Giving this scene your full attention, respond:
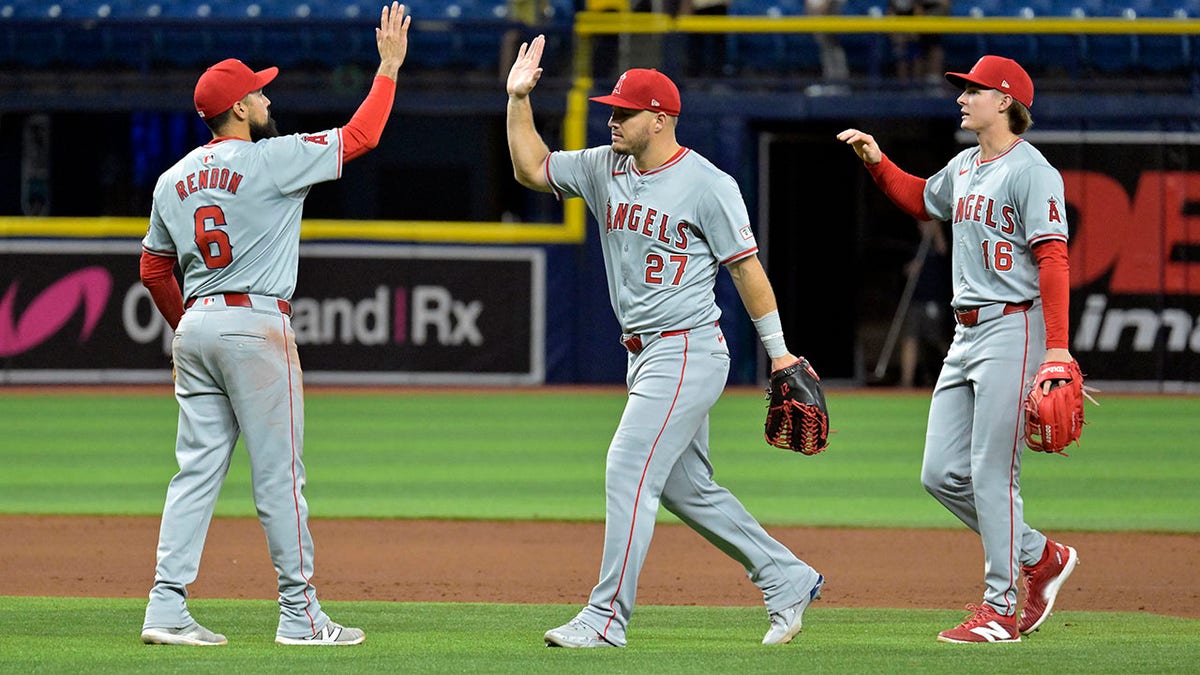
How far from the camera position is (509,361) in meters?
16.6

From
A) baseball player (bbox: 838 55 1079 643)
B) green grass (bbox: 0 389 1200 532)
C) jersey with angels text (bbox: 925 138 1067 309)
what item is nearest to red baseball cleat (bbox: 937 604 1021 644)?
baseball player (bbox: 838 55 1079 643)

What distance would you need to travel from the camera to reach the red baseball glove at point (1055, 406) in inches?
202

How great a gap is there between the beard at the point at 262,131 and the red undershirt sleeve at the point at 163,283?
45 cm

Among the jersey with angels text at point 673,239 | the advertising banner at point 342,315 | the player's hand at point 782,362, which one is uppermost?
the jersey with angels text at point 673,239

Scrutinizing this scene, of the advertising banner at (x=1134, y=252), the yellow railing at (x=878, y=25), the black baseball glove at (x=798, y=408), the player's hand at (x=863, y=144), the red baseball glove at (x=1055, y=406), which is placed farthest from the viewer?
Answer: the advertising banner at (x=1134, y=252)

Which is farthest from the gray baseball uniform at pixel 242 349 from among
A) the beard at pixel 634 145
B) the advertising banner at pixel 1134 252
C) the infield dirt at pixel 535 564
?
the advertising banner at pixel 1134 252

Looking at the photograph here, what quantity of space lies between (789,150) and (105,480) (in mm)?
9170

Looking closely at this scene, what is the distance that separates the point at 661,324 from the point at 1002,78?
1351mm

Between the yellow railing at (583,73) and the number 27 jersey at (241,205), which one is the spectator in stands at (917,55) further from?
the number 27 jersey at (241,205)

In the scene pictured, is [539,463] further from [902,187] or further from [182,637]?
[182,637]

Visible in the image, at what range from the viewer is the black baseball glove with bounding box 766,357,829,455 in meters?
5.24

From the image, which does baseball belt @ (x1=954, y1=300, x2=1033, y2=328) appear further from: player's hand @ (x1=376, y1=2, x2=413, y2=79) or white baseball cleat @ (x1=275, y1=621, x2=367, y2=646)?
white baseball cleat @ (x1=275, y1=621, x2=367, y2=646)

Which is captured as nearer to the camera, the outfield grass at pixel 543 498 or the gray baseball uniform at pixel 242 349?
the outfield grass at pixel 543 498

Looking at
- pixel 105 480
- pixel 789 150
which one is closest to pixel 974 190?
pixel 105 480
